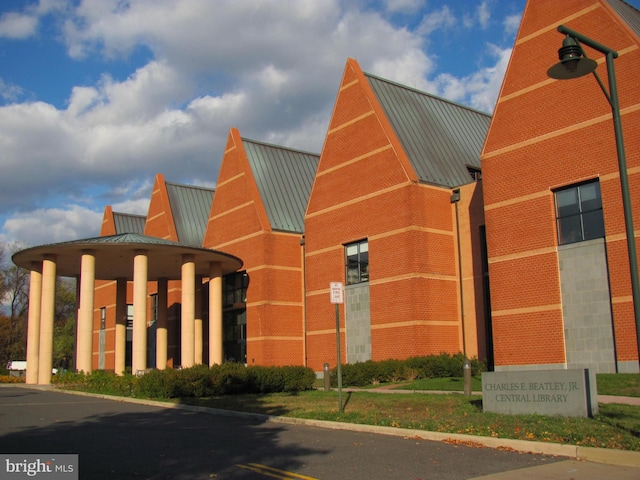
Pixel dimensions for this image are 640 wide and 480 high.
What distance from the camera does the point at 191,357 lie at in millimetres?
37219

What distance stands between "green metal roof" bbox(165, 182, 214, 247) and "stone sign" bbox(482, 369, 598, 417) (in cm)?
4034

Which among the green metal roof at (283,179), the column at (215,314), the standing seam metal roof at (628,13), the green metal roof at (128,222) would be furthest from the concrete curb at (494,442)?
the green metal roof at (128,222)

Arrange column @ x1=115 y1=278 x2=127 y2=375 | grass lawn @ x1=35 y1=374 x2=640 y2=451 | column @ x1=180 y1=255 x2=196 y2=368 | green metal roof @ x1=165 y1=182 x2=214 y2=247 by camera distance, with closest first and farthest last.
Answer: grass lawn @ x1=35 y1=374 x2=640 y2=451, column @ x1=180 y1=255 x2=196 y2=368, column @ x1=115 y1=278 x2=127 y2=375, green metal roof @ x1=165 y1=182 x2=214 y2=247

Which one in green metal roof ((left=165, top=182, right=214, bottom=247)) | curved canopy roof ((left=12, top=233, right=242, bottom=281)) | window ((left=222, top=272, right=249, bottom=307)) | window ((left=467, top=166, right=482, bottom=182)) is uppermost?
green metal roof ((left=165, top=182, right=214, bottom=247))

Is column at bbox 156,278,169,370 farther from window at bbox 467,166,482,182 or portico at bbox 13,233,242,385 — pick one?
window at bbox 467,166,482,182

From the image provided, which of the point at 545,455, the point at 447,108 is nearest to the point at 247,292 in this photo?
the point at 447,108

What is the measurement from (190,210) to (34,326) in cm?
1951

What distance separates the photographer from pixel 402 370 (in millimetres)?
28328

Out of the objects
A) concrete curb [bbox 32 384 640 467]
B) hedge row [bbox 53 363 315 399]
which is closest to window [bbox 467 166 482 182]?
hedge row [bbox 53 363 315 399]

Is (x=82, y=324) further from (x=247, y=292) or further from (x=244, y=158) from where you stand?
(x=244, y=158)

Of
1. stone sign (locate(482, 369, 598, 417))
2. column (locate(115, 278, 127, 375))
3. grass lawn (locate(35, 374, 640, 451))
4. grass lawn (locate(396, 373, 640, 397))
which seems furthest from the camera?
column (locate(115, 278, 127, 375))

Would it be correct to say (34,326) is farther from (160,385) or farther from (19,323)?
(19,323)

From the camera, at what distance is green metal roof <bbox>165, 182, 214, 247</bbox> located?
5372 cm

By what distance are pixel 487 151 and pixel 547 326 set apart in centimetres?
784
